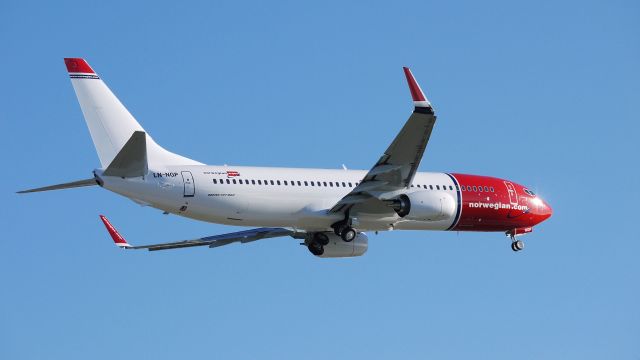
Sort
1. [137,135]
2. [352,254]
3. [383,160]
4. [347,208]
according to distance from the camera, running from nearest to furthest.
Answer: [137,135] < [383,160] < [347,208] < [352,254]

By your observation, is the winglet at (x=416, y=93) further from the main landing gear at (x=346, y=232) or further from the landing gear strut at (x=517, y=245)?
the landing gear strut at (x=517, y=245)

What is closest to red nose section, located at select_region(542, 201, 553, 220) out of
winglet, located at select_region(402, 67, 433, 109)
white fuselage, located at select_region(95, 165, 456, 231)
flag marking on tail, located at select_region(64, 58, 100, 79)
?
white fuselage, located at select_region(95, 165, 456, 231)

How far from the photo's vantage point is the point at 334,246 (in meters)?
49.6

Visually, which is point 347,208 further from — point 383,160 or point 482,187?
point 482,187

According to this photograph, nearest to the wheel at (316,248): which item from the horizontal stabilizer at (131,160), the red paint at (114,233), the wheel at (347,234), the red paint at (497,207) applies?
the wheel at (347,234)

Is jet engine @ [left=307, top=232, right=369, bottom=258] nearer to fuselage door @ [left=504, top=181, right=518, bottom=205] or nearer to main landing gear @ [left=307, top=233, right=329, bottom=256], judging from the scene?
main landing gear @ [left=307, top=233, right=329, bottom=256]

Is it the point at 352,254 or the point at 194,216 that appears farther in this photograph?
the point at 352,254

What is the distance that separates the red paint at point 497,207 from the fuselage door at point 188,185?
12.6 meters

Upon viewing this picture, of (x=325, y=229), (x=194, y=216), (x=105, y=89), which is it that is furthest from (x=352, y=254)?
(x=105, y=89)

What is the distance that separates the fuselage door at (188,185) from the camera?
43.2 m

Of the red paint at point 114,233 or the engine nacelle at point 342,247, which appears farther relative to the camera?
the engine nacelle at point 342,247

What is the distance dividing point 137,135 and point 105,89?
20.0ft

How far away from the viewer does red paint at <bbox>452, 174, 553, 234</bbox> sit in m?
50.4

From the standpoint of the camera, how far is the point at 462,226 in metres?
50.6
